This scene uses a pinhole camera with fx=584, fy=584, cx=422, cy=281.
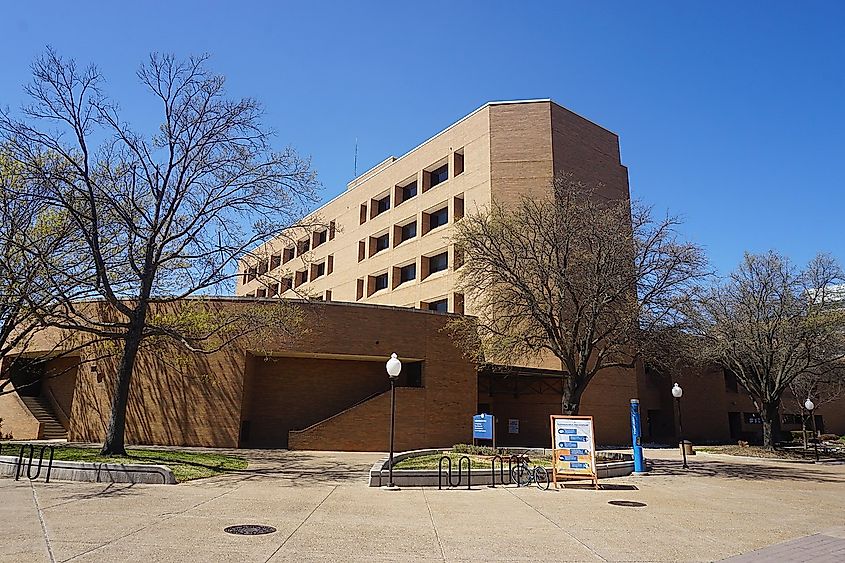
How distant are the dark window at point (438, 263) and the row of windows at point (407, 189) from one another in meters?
5.11

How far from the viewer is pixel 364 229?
47.6 m

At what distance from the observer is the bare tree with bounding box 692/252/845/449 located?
1169 inches

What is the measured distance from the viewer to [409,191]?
44438mm

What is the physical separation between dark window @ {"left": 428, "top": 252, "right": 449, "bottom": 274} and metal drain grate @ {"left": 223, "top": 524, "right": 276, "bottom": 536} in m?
30.8

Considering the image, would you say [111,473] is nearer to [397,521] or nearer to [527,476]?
[397,521]

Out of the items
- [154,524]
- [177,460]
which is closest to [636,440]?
[177,460]

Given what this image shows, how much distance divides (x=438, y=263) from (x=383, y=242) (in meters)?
7.56

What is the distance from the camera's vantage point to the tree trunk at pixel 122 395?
57.8 ft

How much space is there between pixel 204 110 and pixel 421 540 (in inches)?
647

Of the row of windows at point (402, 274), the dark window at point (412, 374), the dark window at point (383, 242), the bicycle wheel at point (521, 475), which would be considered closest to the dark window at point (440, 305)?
the row of windows at point (402, 274)

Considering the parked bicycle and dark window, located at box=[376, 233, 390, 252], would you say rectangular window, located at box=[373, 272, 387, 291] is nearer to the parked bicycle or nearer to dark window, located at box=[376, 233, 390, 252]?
dark window, located at box=[376, 233, 390, 252]

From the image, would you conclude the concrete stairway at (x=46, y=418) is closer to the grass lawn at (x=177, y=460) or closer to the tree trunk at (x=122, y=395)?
the grass lawn at (x=177, y=460)

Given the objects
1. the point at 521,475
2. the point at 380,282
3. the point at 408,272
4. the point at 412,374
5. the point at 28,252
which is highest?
the point at 408,272

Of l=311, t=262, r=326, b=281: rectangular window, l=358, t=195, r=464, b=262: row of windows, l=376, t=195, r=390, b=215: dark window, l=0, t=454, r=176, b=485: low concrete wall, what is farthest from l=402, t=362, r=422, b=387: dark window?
l=311, t=262, r=326, b=281: rectangular window
